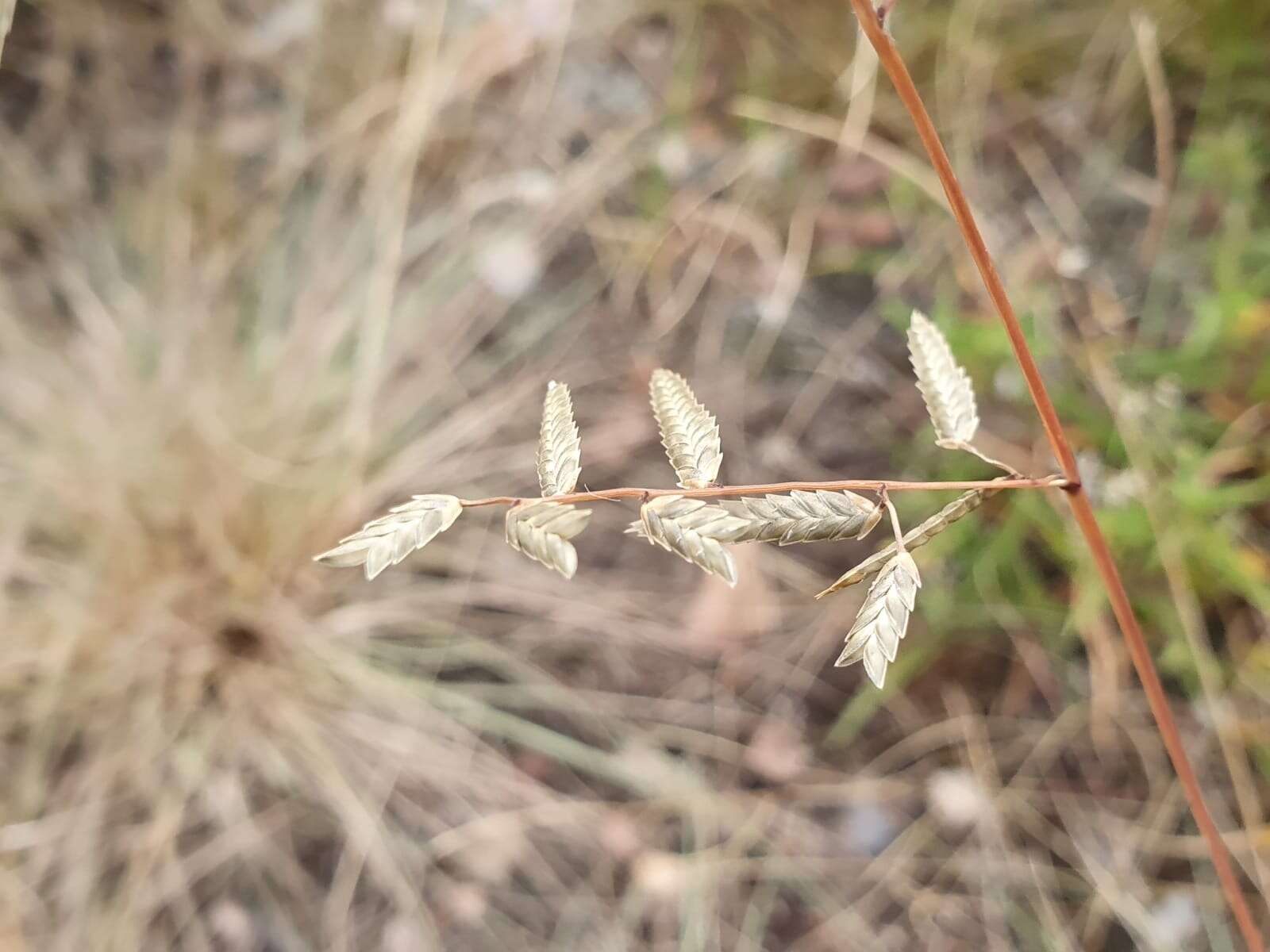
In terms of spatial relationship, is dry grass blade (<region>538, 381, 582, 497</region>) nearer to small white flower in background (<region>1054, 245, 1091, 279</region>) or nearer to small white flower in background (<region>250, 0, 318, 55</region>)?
small white flower in background (<region>1054, 245, 1091, 279</region>)

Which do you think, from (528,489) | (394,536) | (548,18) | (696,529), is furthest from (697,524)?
(548,18)

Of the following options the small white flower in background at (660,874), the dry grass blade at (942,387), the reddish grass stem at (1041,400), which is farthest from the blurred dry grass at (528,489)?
the dry grass blade at (942,387)

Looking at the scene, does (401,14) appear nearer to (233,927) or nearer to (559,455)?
(559,455)

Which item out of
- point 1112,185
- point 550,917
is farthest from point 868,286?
point 550,917

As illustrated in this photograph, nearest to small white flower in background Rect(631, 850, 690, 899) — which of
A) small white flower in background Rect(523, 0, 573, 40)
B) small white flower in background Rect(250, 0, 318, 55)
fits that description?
small white flower in background Rect(523, 0, 573, 40)

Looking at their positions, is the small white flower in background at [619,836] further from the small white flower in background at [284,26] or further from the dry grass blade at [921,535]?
the small white flower in background at [284,26]

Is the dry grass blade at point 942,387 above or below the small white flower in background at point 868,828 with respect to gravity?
above

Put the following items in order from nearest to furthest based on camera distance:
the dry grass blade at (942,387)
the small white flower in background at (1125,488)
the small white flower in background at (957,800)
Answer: the dry grass blade at (942,387) < the small white flower in background at (1125,488) < the small white flower in background at (957,800)
